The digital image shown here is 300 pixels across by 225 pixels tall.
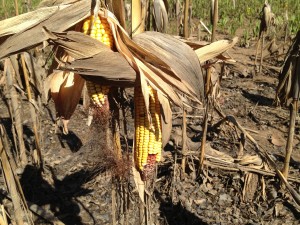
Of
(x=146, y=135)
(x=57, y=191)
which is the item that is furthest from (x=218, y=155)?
(x=146, y=135)

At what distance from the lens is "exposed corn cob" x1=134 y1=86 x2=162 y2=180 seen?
2.90ft


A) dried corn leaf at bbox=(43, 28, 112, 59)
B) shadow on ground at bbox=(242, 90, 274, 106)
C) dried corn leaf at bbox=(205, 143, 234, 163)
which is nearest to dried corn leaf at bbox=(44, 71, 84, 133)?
dried corn leaf at bbox=(43, 28, 112, 59)

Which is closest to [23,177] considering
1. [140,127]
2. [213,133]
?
[213,133]

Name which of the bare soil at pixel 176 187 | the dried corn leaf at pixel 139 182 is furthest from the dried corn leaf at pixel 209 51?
the bare soil at pixel 176 187

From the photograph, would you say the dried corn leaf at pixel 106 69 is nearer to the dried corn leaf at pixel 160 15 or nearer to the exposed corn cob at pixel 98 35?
the exposed corn cob at pixel 98 35

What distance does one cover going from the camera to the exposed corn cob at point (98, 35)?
2.69ft

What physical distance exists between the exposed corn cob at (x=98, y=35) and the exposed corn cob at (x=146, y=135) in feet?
0.30

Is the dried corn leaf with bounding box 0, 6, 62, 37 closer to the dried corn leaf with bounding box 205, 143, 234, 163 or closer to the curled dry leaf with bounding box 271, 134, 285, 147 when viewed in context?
the dried corn leaf with bounding box 205, 143, 234, 163

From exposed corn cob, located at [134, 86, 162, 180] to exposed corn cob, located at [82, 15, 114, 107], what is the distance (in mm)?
90

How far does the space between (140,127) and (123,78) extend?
17cm

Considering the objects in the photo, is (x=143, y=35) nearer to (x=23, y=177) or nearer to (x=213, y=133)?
(x=23, y=177)

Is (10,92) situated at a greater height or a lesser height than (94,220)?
greater

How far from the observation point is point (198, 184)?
7.99 ft

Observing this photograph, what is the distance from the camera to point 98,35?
2.71 ft
